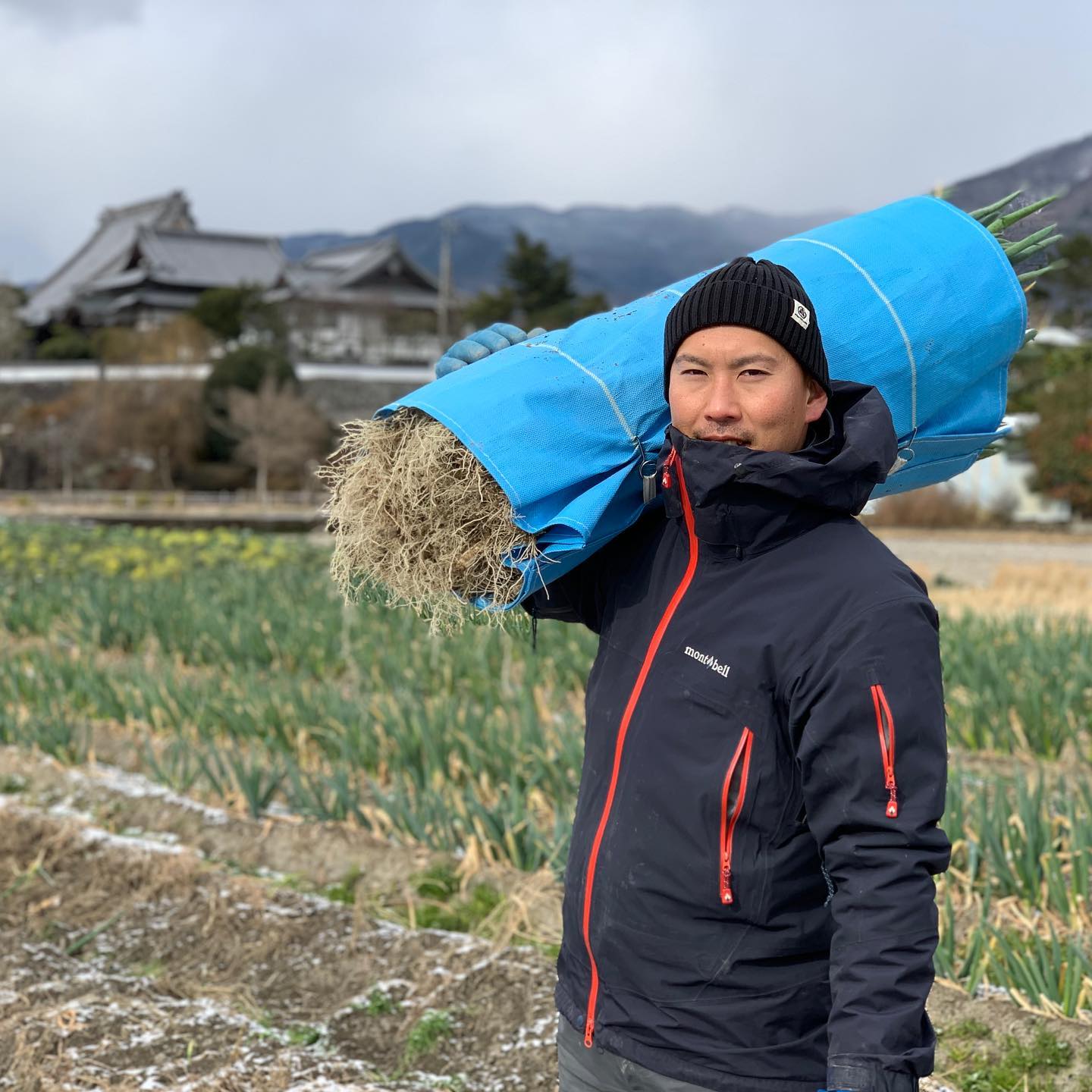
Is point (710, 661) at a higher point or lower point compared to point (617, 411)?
lower

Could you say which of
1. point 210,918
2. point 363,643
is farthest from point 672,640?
point 363,643

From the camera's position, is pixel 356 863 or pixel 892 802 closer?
pixel 892 802

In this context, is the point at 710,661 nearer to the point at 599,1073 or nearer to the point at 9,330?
the point at 599,1073

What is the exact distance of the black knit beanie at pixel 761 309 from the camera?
1.41 metres

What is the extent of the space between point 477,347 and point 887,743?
0.86m

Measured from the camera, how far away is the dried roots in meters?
1.64

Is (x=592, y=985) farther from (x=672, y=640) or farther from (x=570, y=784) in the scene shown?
(x=570, y=784)

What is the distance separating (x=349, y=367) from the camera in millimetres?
31688

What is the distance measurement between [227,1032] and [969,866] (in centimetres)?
172

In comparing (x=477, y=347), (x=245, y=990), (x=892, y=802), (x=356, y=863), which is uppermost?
(x=477, y=347)

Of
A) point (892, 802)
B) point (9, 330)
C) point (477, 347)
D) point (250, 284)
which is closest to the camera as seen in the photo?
point (892, 802)

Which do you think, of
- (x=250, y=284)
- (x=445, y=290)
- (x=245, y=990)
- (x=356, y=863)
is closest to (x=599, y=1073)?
(x=245, y=990)

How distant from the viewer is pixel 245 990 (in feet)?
9.48

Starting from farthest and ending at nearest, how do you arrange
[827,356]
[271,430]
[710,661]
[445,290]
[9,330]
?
[445,290] → [9,330] → [271,430] → [827,356] → [710,661]
